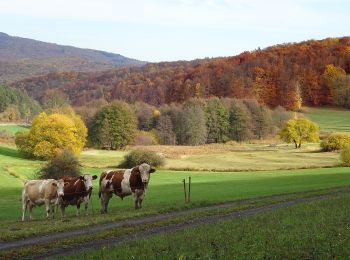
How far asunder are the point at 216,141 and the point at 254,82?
52633 mm

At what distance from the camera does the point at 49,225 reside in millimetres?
22625

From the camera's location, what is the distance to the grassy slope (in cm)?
1318

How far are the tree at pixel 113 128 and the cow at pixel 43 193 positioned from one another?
96940mm

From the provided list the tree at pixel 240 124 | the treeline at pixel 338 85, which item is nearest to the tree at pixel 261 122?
Result: the tree at pixel 240 124

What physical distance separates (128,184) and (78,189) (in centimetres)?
292

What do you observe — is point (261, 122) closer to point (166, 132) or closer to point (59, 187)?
point (166, 132)

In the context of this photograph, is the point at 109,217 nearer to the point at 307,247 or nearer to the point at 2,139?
the point at 307,247

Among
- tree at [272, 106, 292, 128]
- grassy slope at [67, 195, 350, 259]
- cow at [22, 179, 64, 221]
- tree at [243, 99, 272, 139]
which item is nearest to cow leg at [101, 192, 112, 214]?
cow at [22, 179, 64, 221]

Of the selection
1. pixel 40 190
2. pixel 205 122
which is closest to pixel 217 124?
pixel 205 122

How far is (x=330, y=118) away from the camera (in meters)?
175

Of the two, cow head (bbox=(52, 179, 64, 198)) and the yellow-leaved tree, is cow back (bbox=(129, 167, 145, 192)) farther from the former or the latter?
the yellow-leaved tree

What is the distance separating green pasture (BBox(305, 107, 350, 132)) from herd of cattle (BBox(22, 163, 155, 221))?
13077 cm

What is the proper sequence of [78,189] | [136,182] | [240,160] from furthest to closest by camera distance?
[240,160] < [136,182] < [78,189]

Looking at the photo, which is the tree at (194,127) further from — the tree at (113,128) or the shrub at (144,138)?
the tree at (113,128)
